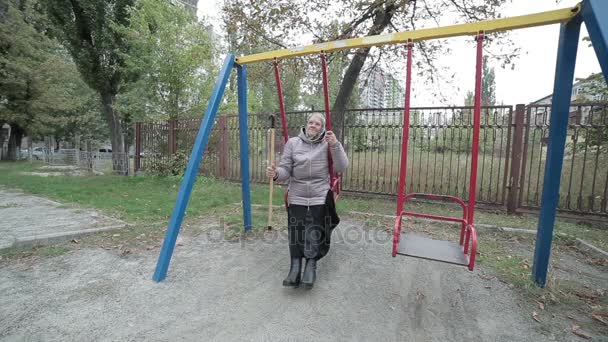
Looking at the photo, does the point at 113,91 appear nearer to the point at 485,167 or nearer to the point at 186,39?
the point at 186,39

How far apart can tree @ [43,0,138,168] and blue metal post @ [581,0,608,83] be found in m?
11.9

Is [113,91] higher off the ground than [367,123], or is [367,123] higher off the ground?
[113,91]

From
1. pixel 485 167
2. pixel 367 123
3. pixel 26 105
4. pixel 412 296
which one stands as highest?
pixel 26 105

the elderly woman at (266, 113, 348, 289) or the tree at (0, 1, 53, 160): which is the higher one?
the tree at (0, 1, 53, 160)

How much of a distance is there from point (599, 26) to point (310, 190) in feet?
7.72

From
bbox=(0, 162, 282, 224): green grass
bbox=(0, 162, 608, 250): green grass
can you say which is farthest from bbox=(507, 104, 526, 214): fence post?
bbox=(0, 162, 282, 224): green grass

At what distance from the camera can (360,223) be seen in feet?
16.4

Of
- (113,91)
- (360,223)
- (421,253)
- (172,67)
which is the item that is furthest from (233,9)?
(113,91)

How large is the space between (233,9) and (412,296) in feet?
22.5

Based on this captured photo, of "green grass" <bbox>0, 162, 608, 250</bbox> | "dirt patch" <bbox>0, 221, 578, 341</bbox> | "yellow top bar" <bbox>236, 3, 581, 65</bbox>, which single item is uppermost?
"yellow top bar" <bbox>236, 3, 581, 65</bbox>

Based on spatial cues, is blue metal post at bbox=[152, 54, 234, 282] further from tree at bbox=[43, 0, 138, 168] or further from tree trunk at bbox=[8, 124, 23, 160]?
tree trunk at bbox=[8, 124, 23, 160]

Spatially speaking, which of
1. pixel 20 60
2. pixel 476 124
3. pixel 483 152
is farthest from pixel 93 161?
pixel 476 124

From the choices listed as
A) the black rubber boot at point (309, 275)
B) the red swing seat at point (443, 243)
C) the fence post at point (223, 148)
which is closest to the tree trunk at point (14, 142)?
the fence post at point (223, 148)

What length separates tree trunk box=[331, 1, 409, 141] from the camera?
6512 mm
